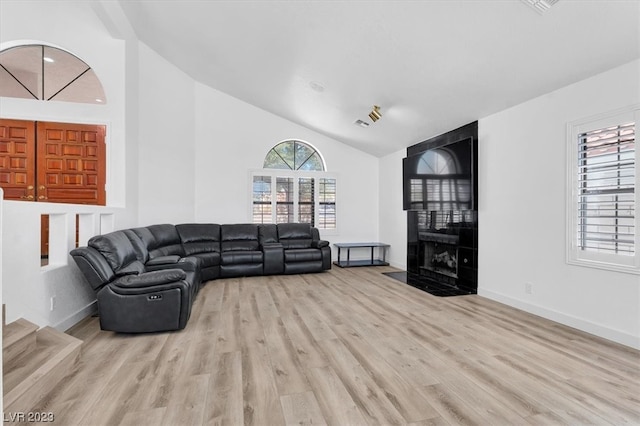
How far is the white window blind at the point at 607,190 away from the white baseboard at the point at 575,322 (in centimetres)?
72

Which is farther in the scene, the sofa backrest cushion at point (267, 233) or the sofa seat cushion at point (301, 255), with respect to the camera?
the sofa backrest cushion at point (267, 233)

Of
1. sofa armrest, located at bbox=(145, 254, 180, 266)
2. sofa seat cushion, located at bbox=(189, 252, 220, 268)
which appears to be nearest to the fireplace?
sofa seat cushion, located at bbox=(189, 252, 220, 268)

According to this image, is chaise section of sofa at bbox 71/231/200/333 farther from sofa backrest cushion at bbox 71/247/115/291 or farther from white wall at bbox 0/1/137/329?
white wall at bbox 0/1/137/329

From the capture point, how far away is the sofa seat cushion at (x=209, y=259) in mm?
5008

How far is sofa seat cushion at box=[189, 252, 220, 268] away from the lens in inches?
197

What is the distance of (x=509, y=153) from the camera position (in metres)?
3.81

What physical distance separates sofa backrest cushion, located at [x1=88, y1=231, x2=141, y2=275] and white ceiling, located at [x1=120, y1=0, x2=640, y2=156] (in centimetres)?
285

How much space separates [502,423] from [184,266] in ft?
11.6

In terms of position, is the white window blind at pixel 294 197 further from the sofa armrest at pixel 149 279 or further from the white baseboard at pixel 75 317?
the sofa armrest at pixel 149 279

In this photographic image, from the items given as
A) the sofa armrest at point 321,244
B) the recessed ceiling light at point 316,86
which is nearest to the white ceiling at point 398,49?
the recessed ceiling light at point 316,86

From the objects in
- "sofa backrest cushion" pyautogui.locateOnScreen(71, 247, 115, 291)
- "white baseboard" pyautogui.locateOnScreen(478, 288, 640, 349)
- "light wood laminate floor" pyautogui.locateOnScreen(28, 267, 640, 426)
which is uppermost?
"sofa backrest cushion" pyautogui.locateOnScreen(71, 247, 115, 291)

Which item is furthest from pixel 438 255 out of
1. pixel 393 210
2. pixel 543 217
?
pixel 543 217

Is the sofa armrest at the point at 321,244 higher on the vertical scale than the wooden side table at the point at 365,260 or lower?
higher

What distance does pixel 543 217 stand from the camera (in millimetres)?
3404
